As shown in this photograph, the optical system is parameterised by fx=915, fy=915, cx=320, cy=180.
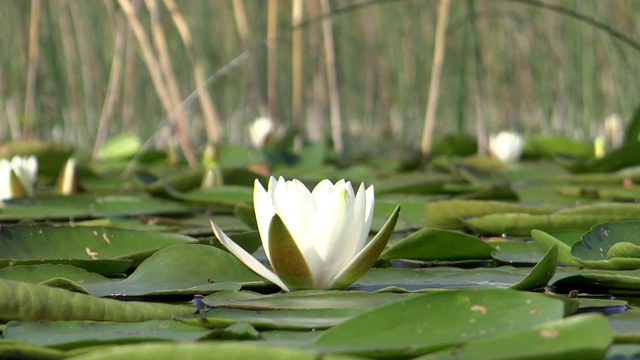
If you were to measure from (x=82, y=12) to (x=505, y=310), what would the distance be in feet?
13.7

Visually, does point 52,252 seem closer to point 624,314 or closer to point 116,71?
point 624,314

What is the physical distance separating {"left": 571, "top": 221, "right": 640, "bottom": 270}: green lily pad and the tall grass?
7.11 ft

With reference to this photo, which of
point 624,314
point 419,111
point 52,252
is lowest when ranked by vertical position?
point 624,314

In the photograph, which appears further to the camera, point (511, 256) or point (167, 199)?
point (167, 199)

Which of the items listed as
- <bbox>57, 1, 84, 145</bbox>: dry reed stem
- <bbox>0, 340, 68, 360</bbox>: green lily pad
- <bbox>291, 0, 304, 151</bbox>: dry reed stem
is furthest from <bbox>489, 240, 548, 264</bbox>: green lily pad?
<bbox>57, 1, 84, 145</bbox>: dry reed stem

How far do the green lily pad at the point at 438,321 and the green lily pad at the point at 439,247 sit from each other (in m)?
0.53

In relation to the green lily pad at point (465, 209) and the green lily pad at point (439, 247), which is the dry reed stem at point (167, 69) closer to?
the green lily pad at point (465, 209)

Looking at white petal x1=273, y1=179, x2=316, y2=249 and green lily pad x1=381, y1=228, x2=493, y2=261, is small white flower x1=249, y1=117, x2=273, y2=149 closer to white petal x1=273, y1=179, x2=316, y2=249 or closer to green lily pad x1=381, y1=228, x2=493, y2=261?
green lily pad x1=381, y1=228, x2=493, y2=261

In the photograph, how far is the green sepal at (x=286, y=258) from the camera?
1.19 meters

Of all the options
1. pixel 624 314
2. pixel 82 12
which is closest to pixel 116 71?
pixel 82 12

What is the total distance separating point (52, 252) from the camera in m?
1.57

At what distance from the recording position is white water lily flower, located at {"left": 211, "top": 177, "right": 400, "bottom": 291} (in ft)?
4.00

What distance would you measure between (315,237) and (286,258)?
0.05m

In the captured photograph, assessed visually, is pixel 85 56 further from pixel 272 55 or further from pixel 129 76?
pixel 272 55
